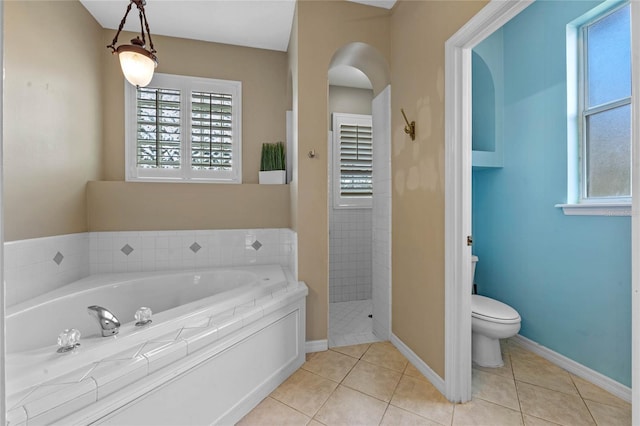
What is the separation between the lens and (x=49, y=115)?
188 cm

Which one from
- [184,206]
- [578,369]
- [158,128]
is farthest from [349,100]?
[578,369]

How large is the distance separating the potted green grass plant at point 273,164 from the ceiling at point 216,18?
3.25 ft

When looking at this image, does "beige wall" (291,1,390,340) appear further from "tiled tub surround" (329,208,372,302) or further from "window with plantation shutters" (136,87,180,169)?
"window with plantation shutters" (136,87,180,169)

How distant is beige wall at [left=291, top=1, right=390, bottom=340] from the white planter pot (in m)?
0.54

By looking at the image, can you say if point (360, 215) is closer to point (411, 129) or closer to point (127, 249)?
point (411, 129)

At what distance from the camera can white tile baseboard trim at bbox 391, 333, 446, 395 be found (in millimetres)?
1749

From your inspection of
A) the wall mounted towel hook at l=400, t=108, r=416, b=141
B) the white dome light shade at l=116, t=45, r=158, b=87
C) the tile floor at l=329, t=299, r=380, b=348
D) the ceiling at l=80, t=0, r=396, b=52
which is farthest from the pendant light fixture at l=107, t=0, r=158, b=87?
the tile floor at l=329, t=299, r=380, b=348

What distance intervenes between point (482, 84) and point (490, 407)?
2.48m

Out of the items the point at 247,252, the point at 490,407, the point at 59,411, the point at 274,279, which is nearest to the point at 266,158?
the point at 247,252

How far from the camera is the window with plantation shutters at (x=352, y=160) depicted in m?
3.43

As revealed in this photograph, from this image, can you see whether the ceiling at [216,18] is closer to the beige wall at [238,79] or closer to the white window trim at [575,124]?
the beige wall at [238,79]

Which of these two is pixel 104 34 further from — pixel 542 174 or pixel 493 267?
pixel 493 267

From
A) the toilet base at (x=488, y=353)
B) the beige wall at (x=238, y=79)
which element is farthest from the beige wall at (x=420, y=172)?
the beige wall at (x=238, y=79)

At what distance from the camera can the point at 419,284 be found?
197 centimetres
